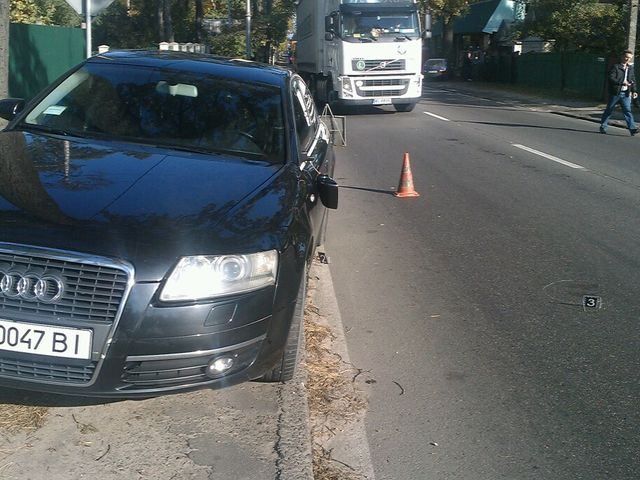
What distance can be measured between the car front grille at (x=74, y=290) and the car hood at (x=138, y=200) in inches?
2.8

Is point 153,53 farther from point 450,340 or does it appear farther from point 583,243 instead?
point 583,243

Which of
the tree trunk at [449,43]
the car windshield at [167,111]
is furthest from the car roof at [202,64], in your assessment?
the tree trunk at [449,43]

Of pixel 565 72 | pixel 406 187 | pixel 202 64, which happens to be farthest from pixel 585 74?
pixel 202 64

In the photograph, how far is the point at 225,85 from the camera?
5.15 metres

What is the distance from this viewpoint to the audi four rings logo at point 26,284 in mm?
3145

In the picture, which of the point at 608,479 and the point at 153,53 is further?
the point at 153,53

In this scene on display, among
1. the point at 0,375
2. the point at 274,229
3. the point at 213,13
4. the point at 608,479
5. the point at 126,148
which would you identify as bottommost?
the point at 608,479

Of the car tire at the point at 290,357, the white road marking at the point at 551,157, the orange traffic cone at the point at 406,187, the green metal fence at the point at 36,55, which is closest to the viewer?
the car tire at the point at 290,357

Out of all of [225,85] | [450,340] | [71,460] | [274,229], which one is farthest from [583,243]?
[71,460]

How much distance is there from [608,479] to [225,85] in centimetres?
331

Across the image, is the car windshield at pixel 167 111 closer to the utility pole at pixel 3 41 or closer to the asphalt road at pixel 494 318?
the asphalt road at pixel 494 318

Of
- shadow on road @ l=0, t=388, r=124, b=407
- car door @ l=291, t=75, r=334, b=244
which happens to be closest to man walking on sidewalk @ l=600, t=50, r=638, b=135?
car door @ l=291, t=75, r=334, b=244

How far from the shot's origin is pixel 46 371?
10.7 ft

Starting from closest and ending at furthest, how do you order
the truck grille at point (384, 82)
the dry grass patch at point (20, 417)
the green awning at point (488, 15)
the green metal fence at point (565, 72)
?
the dry grass patch at point (20, 417) < the truck grille at point (384, 82) < the green metal fence at point (565, 72) < the green awning at point (488, 15)
